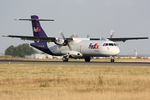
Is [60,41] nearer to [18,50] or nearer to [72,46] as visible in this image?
[72,46]

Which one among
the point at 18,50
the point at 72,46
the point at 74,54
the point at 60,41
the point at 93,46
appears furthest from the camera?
the point at 18,50

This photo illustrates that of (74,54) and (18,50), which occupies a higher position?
(18,50)

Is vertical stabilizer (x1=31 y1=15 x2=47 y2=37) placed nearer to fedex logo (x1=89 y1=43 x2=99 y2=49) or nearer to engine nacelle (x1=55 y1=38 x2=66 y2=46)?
engine nacelle (x1=55 y1=38 x2=66 y2=46)

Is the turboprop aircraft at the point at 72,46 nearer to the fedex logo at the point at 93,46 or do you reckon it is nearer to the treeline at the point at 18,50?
the fedex logo at the point at 93,46

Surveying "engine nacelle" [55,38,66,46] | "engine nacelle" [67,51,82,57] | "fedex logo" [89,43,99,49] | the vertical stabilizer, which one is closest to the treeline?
the vertical stabilizer

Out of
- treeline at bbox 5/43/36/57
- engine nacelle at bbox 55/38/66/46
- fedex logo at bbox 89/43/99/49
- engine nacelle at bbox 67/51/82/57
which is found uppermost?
treeline at bbox 5/43/36/57

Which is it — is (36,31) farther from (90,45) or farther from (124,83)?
(124,83)

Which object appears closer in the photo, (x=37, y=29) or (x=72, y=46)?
(x=72, y=46)

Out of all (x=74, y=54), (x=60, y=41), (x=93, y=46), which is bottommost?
(x=74, y=54)

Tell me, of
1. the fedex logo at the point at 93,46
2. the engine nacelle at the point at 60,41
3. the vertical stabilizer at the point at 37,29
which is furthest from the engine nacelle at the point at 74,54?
the vertical stabilizer at the point at 37,29

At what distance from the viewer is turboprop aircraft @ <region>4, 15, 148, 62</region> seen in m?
62.5

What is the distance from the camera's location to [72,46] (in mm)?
67688

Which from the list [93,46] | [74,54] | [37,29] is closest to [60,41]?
[74,54]

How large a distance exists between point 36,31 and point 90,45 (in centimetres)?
1322
